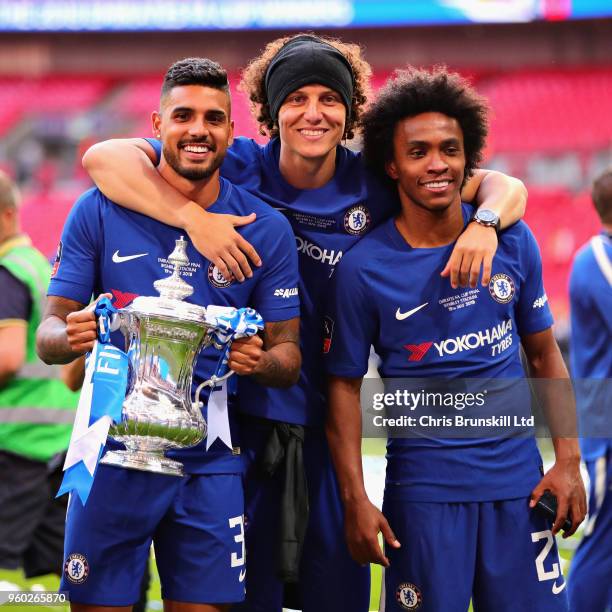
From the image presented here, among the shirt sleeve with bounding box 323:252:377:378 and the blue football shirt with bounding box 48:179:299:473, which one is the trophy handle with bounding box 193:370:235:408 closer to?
the blue football shirt with bounding box 48:179:299:473

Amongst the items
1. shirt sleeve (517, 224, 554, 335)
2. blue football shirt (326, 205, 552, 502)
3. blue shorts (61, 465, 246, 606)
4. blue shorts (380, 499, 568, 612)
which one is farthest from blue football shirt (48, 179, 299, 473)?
shirt sleeve (517, 224, 554, 335)

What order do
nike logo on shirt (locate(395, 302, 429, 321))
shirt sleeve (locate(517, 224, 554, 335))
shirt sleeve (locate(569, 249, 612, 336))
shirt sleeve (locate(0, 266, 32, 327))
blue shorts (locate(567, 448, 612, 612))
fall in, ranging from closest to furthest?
1. nike logo on shirt (locate(395, 302, 429, 321))
2. shirt sleeve (locate(517, 224, 554, 335))
3. blue shorts (locate(567, 448, 612, 612))
4. shirt sleeve (locate(569, 249, 612, 336))
5. shirt sleeve (locate(0, 266, 32, 327))

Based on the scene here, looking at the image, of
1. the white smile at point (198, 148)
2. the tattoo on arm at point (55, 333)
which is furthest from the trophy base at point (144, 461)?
the white smile at point (198, 148)

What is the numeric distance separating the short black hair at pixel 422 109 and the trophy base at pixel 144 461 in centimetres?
119

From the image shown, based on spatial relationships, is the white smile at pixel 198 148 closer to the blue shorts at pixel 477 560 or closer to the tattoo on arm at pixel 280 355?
the tattoo on arm at pixel 280 355

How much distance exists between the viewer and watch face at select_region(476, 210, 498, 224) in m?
3.05

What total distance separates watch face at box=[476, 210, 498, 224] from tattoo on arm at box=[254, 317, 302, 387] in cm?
63

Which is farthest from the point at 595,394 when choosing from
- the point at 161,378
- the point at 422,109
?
the point at 161,378

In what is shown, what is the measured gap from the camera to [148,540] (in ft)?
9.25

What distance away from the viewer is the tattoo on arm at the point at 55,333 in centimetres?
273

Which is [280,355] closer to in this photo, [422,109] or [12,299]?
[422,109]

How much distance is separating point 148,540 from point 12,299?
186 cm

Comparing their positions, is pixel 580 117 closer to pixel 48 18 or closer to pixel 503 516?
pixel 48 18

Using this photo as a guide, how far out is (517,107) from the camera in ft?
57.0
